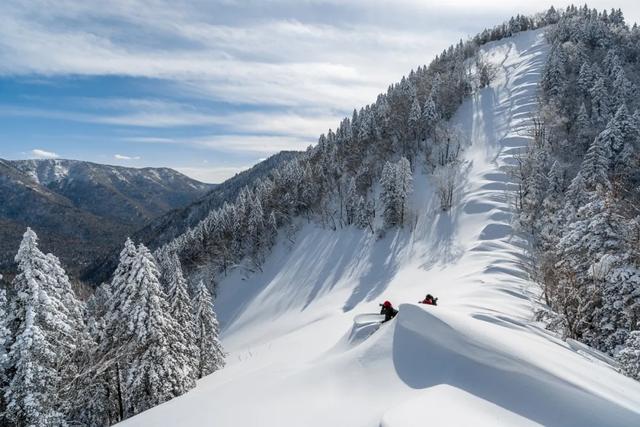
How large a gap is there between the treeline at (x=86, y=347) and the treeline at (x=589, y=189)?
21.5 meters

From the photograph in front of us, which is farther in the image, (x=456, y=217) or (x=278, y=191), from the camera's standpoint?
(x=278, y=191)

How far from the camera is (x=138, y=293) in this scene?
2247cm

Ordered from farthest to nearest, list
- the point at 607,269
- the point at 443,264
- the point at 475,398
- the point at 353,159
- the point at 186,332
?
the point at 353,159, the point at 443,264, the point at 186,332, the point at 607,269, the point at 475,398

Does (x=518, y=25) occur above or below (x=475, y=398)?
above

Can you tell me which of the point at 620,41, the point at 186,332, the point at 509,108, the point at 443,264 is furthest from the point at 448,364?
the point at 620,41

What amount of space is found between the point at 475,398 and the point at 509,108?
77810 mm

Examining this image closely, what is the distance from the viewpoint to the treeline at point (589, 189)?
18797mm

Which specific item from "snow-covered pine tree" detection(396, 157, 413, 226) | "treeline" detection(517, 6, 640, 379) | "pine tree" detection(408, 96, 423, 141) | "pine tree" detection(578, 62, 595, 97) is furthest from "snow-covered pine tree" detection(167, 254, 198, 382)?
"pine tree" detection(578, 62, 595, 97)

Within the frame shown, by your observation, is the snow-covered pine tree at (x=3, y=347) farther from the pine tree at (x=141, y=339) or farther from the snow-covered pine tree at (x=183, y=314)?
the snow-covered pine tree at (x=183, y=314)

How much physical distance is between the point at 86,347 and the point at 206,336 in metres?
11.5

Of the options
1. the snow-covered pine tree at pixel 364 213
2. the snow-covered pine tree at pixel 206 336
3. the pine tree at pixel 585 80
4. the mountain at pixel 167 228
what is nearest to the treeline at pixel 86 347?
the snow-covered pine tree at pixel 206 336

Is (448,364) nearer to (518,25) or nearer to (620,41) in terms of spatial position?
(620,41)

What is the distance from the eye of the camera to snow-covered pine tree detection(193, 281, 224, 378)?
3209 centimetres

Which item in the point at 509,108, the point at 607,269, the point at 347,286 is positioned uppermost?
the point at 509,108
